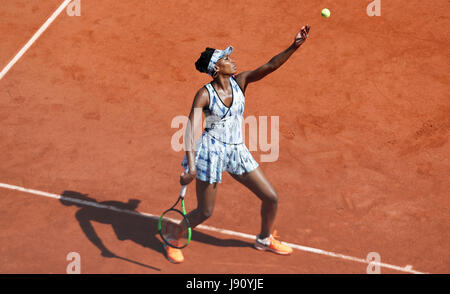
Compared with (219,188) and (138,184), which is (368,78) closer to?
(219,188)

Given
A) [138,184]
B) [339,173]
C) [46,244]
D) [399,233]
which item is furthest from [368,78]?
[46,244]

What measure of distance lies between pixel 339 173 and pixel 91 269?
425 cm

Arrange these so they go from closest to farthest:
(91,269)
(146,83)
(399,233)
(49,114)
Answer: (91,269)
(399,233)
(49,114)
(146,83)

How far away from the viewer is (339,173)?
1007cm

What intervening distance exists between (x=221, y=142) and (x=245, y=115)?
4.02 m

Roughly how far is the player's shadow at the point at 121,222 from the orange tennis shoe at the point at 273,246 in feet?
0.75

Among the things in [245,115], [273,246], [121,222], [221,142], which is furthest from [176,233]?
[245,115]

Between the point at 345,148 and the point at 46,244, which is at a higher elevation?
the point at 345,148

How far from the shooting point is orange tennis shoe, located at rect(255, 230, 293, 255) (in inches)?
335

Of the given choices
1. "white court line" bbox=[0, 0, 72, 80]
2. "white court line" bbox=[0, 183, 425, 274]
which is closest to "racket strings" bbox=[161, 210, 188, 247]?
"white court line" bbox=[0, 183, 425, 274]

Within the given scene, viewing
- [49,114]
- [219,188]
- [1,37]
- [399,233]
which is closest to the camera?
[399,233]

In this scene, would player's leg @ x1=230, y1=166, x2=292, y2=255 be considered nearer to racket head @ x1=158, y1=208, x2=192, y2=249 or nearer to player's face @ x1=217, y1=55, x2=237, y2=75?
racket head @ x1=158, y1=208, x2=192, y2=249

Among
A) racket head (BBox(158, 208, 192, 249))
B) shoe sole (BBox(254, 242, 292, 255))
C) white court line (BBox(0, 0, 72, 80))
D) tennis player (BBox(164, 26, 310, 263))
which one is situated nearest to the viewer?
tennis player (BBox(164, 26, 310, 263))

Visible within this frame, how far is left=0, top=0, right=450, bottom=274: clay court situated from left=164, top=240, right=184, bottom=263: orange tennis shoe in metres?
0.09
